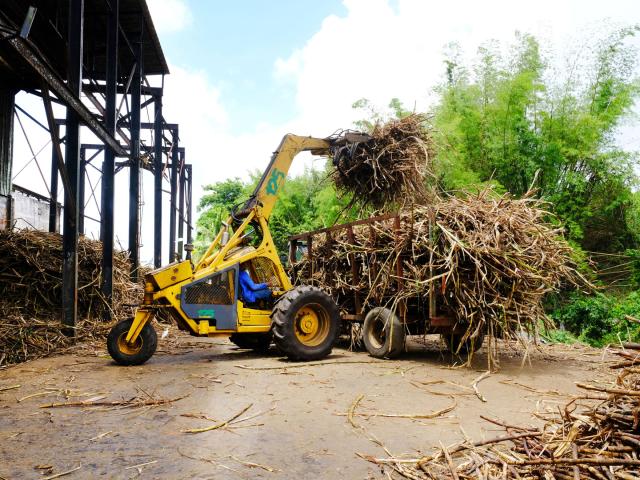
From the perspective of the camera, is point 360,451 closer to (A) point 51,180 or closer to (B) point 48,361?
(B) point 48,361

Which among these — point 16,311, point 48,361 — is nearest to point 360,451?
point 48,361

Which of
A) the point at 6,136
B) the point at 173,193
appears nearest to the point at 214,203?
the point at 173,193

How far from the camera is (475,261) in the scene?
19.5ft

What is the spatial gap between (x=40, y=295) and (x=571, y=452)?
28.5ft

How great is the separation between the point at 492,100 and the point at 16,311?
44.5 feet

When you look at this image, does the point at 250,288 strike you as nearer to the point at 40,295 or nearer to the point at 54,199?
the point at 40,295

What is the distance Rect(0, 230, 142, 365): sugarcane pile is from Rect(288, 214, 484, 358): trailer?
3660mm

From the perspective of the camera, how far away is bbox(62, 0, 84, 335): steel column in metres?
7.72

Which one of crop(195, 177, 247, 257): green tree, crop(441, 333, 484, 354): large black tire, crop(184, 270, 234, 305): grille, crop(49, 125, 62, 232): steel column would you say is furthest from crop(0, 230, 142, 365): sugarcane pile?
crop(195, 177, 247, 257): green tree

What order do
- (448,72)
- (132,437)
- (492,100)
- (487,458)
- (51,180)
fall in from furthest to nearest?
(448,72)
(492,100)
(51,180)
(132,437)
(487,458)

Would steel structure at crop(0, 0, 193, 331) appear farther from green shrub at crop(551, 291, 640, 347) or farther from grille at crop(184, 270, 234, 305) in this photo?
green shrub at crop(551, 291, 640, 347)

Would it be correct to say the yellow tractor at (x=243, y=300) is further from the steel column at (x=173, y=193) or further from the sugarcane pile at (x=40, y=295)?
the steel column at (x=173, y=193)

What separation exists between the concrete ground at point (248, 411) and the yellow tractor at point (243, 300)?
0.38 m

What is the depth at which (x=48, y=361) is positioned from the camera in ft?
22.6
